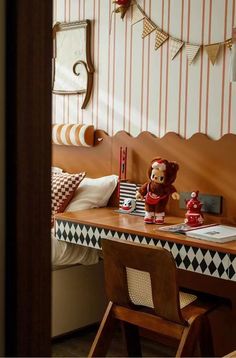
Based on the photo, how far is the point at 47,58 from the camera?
3.24 ft

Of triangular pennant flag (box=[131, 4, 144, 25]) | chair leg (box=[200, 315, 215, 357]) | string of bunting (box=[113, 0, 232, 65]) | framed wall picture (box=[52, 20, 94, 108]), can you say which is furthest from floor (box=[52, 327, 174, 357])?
triangular pennant flag (box=[131, 4, 144, 25])

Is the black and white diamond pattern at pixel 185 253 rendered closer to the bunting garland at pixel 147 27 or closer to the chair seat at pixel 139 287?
the chair seat at pixel 139 287

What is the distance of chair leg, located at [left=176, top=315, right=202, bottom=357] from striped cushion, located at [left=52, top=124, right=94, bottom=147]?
174 centimetres

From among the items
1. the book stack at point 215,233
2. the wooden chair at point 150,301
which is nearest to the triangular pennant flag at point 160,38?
the book stack at point 215,233

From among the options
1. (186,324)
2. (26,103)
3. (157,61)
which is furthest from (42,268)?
(157,61)

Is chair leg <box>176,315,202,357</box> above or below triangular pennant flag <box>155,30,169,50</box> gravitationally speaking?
below

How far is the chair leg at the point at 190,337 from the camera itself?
2.44 meters

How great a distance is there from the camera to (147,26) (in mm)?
3588

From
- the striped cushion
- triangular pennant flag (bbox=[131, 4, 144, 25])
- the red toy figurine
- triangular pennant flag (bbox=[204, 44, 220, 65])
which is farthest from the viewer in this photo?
the striped cushion

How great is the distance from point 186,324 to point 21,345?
162 centimetres

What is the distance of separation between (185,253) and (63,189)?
121 cm

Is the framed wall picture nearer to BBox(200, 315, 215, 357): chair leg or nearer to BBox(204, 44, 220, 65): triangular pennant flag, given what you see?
BBox(204, 44, 220, 65): triangular pennant flag

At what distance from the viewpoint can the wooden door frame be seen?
0.95 meters

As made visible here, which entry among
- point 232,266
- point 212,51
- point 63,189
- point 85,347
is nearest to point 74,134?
point 63,189
